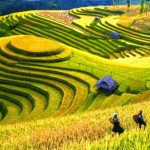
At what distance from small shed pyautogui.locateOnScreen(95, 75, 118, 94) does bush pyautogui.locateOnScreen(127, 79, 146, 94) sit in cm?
228

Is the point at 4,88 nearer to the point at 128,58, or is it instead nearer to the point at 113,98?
the point at 113,98

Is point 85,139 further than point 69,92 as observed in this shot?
No

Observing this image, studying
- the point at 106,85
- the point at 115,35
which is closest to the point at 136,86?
the point at 106,85

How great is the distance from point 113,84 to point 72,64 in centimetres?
1181

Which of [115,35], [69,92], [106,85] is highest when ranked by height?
[115,35]

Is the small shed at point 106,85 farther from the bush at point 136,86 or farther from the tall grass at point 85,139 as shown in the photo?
the tall grass at point 85,139

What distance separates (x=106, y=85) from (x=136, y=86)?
13.1 feet

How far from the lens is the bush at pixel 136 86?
138 feet

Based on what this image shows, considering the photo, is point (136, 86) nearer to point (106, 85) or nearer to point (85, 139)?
point (106, 85)

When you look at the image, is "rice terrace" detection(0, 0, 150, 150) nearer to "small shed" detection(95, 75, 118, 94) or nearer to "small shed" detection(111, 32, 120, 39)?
"small shed" detection(95, 75, 118, 94)

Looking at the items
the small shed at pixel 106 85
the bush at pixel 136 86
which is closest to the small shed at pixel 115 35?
the small shed at pixel 106 85

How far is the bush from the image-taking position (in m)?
42.0

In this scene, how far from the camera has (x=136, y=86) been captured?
42438 mm

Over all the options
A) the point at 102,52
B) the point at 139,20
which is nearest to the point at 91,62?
the point at 102,52
